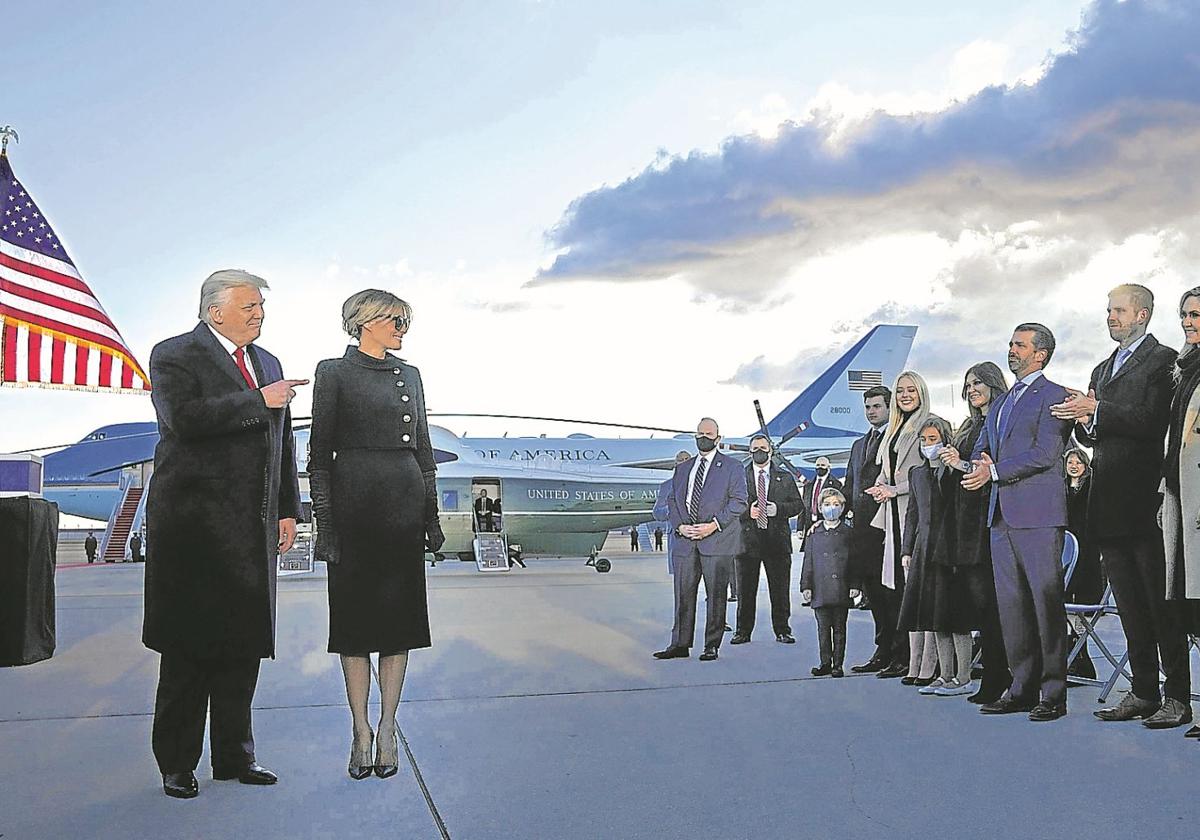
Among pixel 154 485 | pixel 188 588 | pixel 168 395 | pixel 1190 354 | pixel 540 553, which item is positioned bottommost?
pixel 540 553

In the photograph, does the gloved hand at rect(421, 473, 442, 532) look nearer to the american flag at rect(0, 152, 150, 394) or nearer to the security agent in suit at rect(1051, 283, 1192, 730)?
the security agent in suit at rect(1051, 283, 1192, 730)

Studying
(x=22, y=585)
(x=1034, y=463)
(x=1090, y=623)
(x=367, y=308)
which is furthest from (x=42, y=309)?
(x=1090, y=623)

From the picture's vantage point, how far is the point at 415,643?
3.38 metres

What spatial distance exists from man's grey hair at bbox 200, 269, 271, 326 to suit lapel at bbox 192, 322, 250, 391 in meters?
0.05

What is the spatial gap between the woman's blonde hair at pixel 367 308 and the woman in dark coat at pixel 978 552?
265 centimetres

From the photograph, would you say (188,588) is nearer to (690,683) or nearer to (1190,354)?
(690,683)

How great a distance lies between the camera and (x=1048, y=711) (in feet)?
13.6

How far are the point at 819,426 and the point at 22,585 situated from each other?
25.3 m

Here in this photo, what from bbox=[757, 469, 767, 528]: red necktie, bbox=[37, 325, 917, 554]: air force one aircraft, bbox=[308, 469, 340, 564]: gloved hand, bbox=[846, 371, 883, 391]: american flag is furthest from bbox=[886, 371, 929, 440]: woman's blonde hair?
bbox=[846, 371, 883, 391]: american flag

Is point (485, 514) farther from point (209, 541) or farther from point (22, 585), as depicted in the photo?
point (209, 541)

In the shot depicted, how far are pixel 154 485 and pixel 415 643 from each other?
1.00 metres

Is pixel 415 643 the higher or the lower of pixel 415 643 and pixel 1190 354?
the lower

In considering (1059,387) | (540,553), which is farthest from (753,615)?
(540,553)

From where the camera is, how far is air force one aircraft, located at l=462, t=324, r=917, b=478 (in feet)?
79.3
